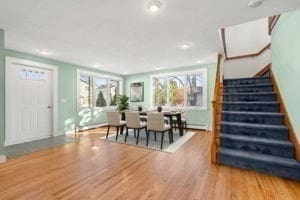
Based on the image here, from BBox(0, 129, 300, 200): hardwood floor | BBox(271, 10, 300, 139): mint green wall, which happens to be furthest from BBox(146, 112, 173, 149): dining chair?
BBox(271, 10, 300, 139): mint green wall

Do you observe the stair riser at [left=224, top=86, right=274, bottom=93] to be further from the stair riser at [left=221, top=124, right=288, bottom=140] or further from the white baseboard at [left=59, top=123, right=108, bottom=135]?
the white baseboard at [left=59, top=123, right=108, bottom=135]

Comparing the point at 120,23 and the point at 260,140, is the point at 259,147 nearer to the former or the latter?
the point at 260,140

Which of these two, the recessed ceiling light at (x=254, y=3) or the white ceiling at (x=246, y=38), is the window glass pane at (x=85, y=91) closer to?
the white ceiling at (x=246, y=38)

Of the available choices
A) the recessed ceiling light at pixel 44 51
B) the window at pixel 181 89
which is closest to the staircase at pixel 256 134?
the window at pixel 181 89

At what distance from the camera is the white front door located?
402 cm

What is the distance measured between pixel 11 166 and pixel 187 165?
2.90 meters

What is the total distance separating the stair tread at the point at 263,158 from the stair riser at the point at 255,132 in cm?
39

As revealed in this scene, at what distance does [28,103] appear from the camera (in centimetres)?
438

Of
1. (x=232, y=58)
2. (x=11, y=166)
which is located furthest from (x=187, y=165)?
(x=232, y=58)

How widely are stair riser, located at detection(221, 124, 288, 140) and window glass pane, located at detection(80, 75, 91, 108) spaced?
15.7 ft

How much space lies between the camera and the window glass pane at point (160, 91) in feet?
22.5

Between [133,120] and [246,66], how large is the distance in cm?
385

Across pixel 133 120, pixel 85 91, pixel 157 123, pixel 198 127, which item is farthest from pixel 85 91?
pixel 198 127

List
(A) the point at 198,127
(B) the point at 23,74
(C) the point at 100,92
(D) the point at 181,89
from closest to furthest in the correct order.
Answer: (B) the point at 23,74 → (A) the point at 198,127 → (D) the point at 181,89 → (C) the point at 100,92
